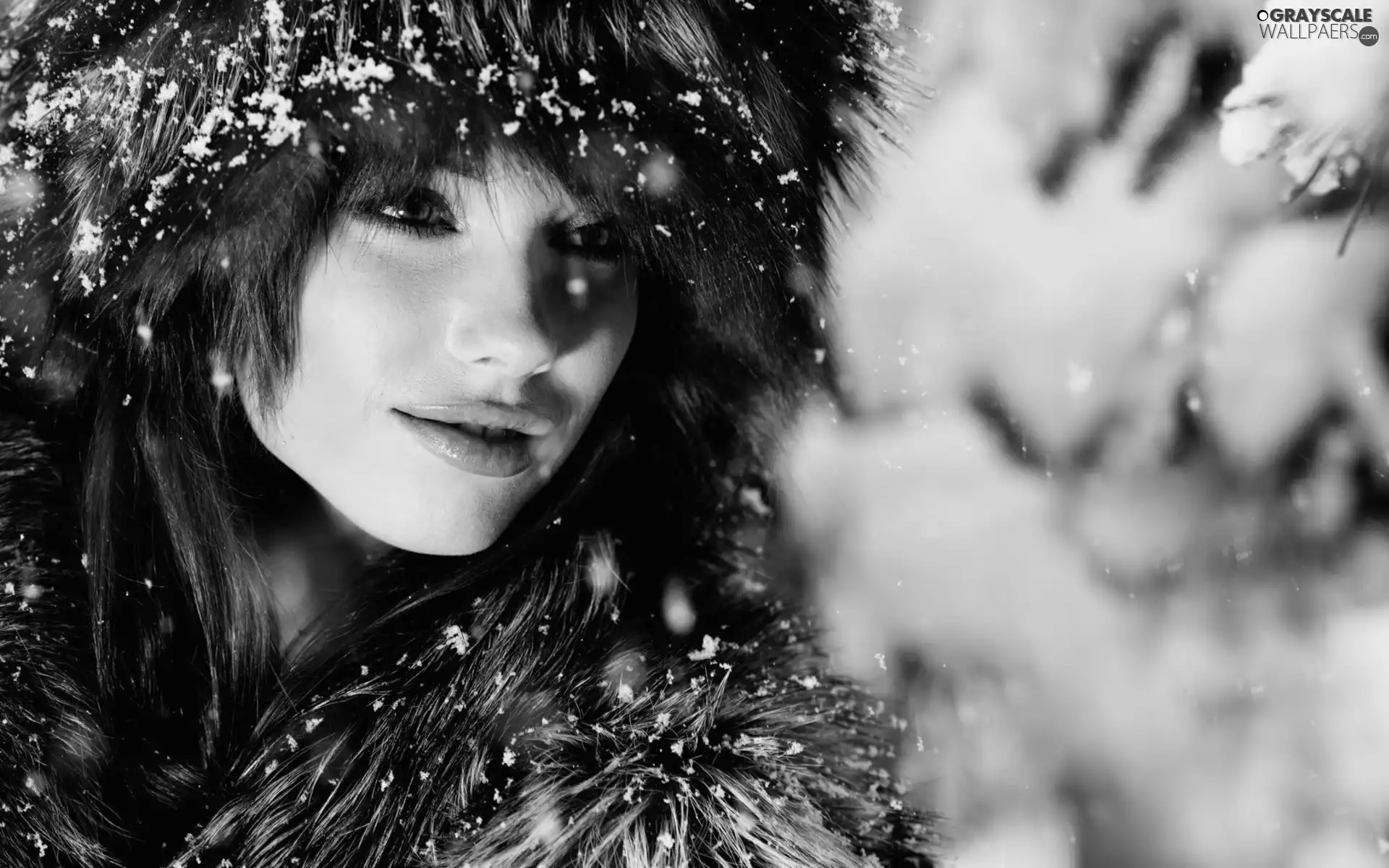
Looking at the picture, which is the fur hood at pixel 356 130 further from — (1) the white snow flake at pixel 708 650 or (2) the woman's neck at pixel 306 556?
(1) the white snow flake at pixel 708 650

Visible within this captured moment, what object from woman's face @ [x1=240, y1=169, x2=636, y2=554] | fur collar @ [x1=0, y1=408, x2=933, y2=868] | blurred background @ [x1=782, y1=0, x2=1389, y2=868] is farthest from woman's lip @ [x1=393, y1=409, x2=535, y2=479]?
blurred background @ [x1=782, y1=0, x2=1389, y2=868]

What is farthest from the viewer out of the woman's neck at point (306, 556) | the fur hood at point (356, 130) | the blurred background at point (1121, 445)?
the blurred background at point (1121, 445)

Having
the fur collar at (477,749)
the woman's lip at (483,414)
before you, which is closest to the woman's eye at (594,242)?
the woman's lip at (483,414)

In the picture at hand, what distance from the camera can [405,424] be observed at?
0.63 metres

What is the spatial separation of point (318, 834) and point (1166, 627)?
860 millimetres

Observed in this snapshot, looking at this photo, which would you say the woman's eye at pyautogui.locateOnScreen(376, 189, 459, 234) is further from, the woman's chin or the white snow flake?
the white snow flake

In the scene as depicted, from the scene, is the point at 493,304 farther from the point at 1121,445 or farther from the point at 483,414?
the point at 1121,445

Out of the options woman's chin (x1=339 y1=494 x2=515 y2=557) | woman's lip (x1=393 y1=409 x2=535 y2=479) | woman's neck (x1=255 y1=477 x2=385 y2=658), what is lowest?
woman's neck (x1=255 y1=477 x2=385 y2=658)

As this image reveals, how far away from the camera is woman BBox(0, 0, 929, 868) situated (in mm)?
543

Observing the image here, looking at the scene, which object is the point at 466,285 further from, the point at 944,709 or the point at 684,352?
the point at 944,709

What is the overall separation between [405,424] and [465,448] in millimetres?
44

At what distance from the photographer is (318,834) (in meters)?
0.64

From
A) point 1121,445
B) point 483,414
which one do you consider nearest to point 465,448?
point 483,414

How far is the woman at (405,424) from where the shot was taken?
21.4 inches
